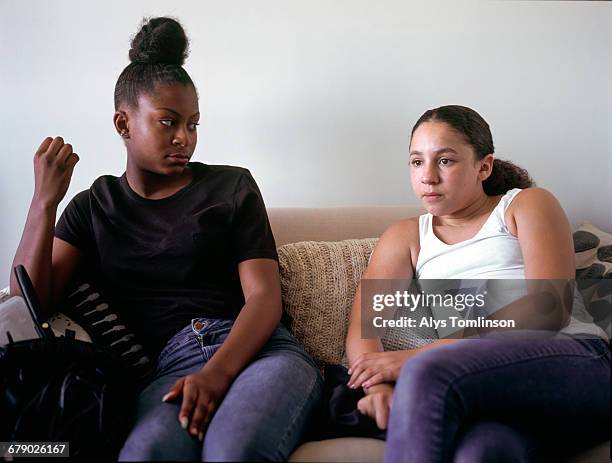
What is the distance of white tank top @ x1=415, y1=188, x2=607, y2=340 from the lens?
144 cm

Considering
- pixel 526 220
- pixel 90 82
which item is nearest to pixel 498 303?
pixel 526 220

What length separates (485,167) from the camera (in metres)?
1.52

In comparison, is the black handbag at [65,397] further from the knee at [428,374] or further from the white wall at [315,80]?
the white wall at [315,80]

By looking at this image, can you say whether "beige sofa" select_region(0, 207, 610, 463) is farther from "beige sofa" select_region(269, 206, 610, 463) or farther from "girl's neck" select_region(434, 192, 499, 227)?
"girl's neck" select_region(434, 192, 499, 227)

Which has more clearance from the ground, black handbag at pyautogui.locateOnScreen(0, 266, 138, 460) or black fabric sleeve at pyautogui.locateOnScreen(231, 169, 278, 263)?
black fabric sleeve at pyautogui.locateOnScreen(231, 169, 278, 263)

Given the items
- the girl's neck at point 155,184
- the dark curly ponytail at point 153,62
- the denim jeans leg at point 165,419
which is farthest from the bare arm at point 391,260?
the dark curly ponytail at point 153,62

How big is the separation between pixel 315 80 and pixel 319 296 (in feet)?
2.26

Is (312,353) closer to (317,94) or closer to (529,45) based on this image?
(317,94)

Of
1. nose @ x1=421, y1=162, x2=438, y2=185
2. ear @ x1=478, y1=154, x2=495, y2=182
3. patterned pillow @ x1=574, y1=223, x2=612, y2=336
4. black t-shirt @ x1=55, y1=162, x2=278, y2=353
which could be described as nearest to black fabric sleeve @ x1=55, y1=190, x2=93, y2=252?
black t-shirt @ x1=55, y1=162, x2=278, y2=353


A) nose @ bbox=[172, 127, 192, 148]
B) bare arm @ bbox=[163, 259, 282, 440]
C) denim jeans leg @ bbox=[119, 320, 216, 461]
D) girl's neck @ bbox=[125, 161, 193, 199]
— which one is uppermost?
nose @ bbox=[172, 127, 192, 148]

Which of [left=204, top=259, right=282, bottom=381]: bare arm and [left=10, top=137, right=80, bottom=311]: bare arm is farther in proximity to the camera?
[left=10, top=137, right=80, bottom=311]: bare arm

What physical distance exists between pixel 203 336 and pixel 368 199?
828 mm

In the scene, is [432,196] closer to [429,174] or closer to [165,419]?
[429,174]

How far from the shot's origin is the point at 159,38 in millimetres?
1520
